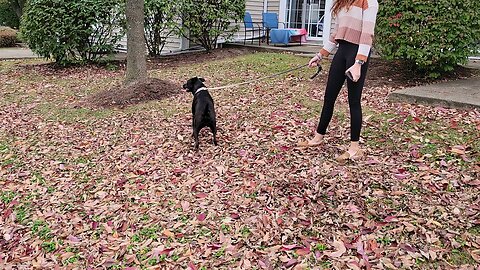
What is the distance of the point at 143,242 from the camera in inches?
129

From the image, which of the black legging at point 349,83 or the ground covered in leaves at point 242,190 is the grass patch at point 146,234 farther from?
the black legging at point 349,83

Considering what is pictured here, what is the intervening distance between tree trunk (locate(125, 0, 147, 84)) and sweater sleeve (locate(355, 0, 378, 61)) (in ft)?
14.6

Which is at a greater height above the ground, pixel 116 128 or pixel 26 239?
pixel 116 128

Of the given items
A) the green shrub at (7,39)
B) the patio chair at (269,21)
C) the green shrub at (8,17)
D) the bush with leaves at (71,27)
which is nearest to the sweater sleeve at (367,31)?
the bush with leaves at (71,27)

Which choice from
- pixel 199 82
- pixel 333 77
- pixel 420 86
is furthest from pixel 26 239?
pixel 420 86

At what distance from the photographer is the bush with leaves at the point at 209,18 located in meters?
10.5

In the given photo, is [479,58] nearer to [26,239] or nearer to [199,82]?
[199,82]

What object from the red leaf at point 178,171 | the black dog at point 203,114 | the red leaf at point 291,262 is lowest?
the red leaf at point 291,262

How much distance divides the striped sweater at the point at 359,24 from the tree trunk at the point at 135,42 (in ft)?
13.7

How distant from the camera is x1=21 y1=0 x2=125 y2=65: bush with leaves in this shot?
31.0 ft

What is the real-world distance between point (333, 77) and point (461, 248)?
1.81 metres

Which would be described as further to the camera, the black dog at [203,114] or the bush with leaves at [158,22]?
the bush with leaves at [158,22]

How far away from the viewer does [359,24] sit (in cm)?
371

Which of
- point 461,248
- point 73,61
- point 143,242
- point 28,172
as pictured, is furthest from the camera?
point 73,61
